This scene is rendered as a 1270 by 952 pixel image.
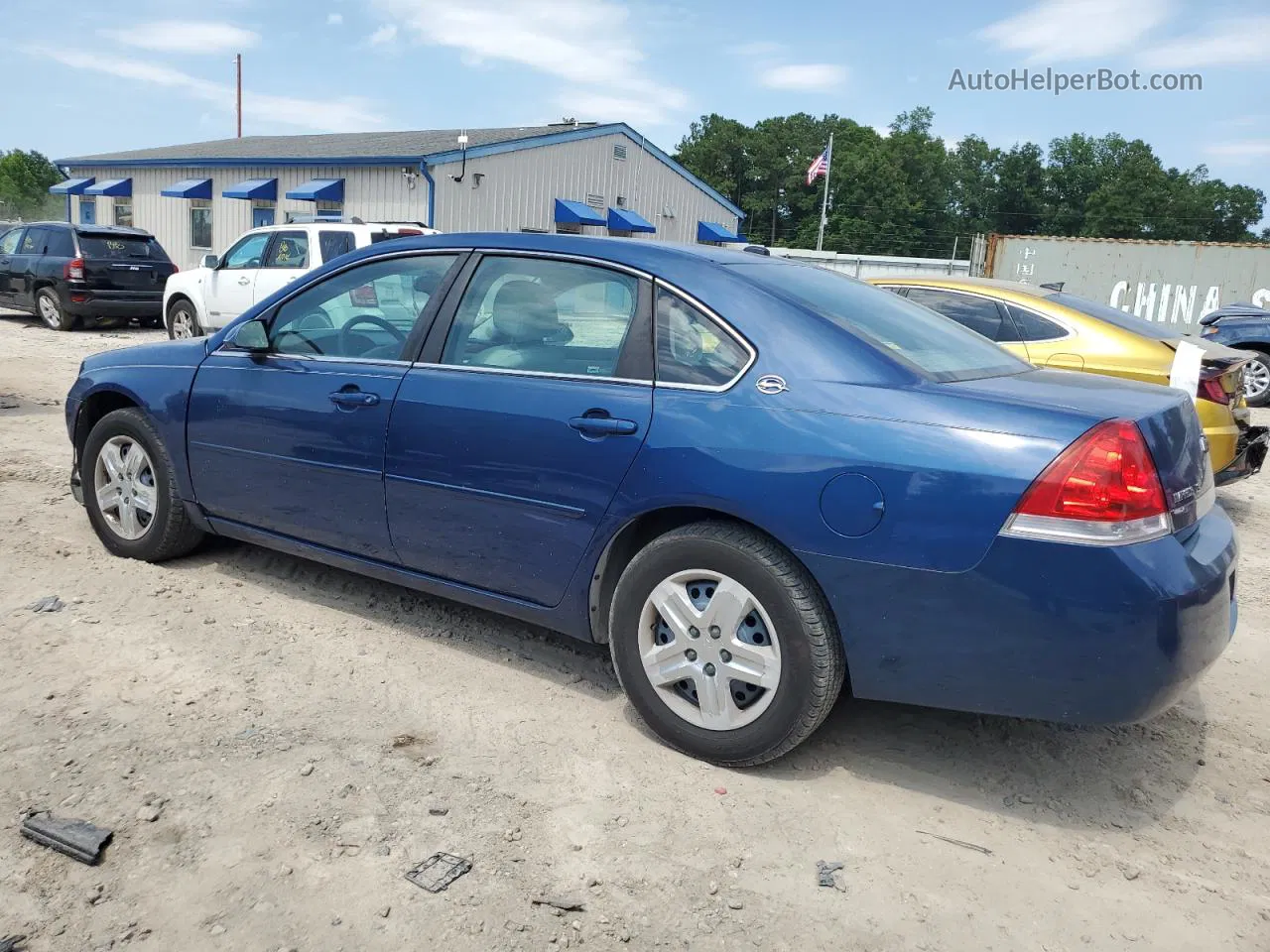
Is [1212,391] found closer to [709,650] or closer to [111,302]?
[709,650]

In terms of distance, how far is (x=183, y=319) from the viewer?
14477 millimetres

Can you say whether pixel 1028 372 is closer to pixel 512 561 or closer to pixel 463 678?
pixel 512 561

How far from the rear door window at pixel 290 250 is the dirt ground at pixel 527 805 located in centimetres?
940

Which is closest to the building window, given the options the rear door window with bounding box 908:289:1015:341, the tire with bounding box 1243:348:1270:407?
the tire with bounding box 1243:348:1270:407

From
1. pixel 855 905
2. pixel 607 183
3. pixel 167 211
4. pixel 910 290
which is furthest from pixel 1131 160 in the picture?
pixel 855 905

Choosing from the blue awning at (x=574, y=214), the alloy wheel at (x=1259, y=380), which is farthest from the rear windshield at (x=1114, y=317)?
the blue awning at (x=574, y=214)

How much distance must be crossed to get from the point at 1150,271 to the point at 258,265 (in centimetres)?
1573

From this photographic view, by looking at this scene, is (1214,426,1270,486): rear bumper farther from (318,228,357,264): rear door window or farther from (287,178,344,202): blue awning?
(287,178,344,202): blue awning

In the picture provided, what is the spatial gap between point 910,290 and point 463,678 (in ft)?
15.8

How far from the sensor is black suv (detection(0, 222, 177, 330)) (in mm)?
15711

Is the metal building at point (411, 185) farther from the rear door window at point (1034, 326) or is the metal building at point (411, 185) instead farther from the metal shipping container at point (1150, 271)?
the rear door window at point (1034, 326)

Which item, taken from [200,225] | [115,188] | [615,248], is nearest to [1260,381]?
[615,248]

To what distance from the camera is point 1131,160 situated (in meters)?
84.6

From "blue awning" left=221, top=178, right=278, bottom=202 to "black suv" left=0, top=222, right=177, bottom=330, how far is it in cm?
816
